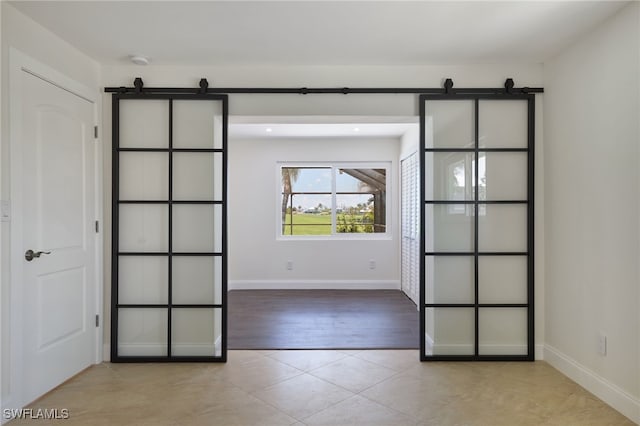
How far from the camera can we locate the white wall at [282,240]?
620cm

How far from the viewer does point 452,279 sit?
129 inches

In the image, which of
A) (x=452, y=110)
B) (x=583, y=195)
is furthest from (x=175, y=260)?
(x=583, y=195)

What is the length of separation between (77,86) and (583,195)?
3730 mm

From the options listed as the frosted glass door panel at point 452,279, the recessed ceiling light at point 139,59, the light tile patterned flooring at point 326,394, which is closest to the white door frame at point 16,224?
the light tile patterned flooring at point 326,394

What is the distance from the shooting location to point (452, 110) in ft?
10.7

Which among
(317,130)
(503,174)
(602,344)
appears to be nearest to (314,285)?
(317,130)

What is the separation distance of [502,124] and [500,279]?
128 cm

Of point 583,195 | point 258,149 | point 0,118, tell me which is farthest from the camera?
point 258,149

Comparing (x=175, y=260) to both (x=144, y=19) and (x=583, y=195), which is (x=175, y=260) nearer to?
(x=144, y=19)

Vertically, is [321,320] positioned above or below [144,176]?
below

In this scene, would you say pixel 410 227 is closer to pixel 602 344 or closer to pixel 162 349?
pixel 602 344

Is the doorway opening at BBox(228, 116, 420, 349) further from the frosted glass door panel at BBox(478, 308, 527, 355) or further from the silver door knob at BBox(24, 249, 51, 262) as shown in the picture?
the silver door knob at BBox(24, 249, 51, 262)

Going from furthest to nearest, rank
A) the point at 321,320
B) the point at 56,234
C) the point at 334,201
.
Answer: the point at 334,201 < the point at 321,320 < the point at 56,234

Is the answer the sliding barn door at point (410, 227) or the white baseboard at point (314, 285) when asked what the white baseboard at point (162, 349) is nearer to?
the sliding barn door at point (410, 227)
